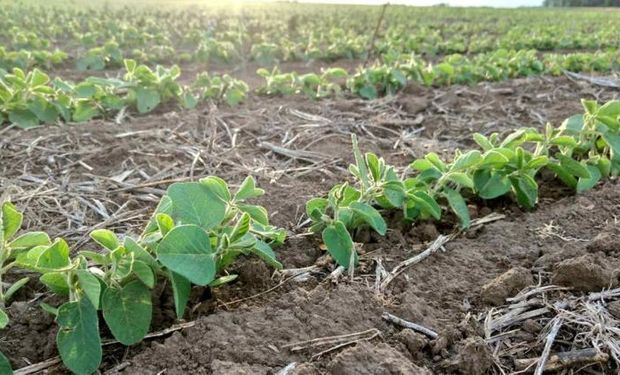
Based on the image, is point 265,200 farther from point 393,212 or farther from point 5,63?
point 5,63

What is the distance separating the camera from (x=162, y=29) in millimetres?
9633

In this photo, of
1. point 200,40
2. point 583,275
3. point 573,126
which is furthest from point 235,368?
point 200,40

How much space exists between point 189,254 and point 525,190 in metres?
1.36

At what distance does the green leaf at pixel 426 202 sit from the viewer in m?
1.96

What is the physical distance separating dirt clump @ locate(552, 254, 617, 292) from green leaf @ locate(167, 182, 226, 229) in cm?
100

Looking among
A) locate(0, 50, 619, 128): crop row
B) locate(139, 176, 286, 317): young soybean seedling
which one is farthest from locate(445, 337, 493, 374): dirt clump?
locate(0, 50, 619, 128): crop row

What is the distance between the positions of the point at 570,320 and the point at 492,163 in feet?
2.33

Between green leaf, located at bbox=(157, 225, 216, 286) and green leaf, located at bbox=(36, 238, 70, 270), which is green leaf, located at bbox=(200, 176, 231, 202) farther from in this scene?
green leaf, located at bbox=(36, 238, 70, 270)

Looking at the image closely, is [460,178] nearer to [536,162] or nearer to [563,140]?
[536,162]

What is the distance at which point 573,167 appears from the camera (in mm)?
2389

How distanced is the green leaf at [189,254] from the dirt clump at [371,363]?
1.21 ft

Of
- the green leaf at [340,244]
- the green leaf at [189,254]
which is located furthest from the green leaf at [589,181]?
the green leaf at [189,254]

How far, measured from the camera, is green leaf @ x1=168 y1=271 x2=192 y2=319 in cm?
144

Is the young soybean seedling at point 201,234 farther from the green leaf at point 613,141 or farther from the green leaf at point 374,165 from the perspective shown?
the green leaf at point 613,141
